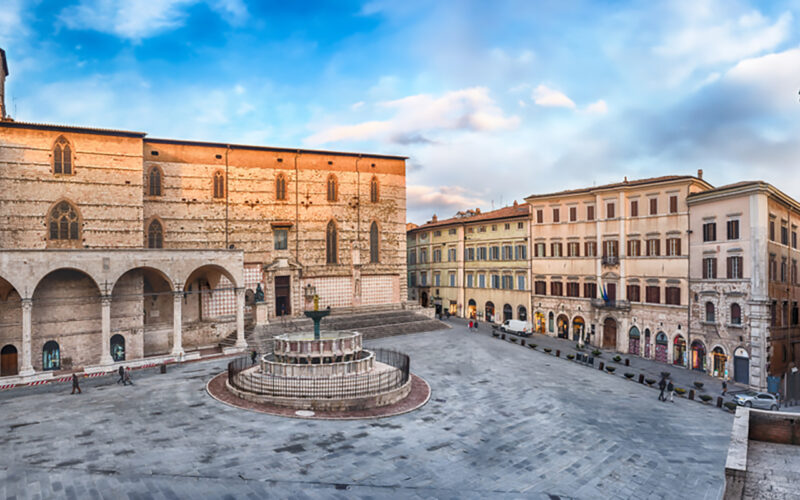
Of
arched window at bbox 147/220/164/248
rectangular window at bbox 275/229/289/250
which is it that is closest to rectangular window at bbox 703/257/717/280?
rectangular window at bbox 275/229/289/250

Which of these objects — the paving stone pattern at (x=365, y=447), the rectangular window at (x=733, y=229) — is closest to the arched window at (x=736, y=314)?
the rectangular window at (x=733, y=229)

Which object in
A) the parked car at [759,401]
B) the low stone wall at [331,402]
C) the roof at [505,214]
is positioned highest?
the roof at [505,214]

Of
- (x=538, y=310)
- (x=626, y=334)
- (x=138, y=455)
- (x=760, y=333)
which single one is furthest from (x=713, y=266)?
(x=138, y=455)

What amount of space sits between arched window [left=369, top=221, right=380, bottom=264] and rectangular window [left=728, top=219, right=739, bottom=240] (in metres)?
26.1

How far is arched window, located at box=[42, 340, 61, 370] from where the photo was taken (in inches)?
1046

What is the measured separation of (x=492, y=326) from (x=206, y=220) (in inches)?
1076

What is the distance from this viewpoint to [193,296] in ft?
107

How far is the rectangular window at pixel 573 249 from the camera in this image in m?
39.7

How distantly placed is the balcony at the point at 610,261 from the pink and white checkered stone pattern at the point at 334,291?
2105 centimetres

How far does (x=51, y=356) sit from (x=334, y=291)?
1956cm

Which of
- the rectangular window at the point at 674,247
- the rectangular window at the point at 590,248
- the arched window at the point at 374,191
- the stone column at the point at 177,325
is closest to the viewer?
the stone column at the point at 177,325

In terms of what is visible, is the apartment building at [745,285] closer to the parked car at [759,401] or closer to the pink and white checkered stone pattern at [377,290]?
the parked car at [759,401]

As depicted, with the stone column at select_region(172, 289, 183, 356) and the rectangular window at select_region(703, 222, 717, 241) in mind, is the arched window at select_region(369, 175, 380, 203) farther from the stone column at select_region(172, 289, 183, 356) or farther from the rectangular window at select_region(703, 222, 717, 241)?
the rectangular window at select_region(703, 222, 717, 241)

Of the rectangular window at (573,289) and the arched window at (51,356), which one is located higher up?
the rectangular window at (573,289)
